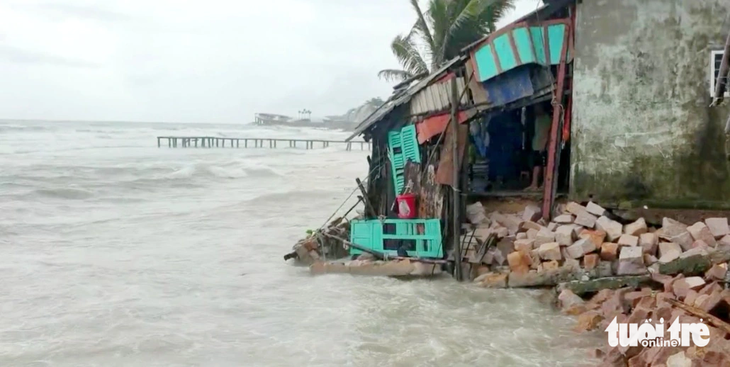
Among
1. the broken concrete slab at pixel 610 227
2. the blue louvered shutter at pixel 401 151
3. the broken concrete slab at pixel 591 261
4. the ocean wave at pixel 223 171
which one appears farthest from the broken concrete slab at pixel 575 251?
the ocean wave at pixel 223 171

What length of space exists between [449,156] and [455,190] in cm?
62

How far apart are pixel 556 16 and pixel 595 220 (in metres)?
3.28

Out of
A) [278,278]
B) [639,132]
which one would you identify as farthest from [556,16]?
[278,278]

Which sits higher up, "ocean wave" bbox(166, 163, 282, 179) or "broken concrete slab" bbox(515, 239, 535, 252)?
"ocean wave" bbox(166, 163, 282, 179)

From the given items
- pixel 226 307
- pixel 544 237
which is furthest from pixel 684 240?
pixel 226 307

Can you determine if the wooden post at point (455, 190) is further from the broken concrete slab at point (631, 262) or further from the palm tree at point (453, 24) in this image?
the palm tree at point (453, 24)

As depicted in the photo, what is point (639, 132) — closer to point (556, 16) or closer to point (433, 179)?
point (556, 16)

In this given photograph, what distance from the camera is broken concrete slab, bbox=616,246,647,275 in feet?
28.6

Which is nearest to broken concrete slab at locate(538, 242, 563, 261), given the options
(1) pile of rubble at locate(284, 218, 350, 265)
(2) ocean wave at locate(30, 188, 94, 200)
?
(1) pile of rubble at locate(284, 218, 350, 265)

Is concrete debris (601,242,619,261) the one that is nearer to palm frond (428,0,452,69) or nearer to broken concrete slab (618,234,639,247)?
broken concrete slab (618,234,639,247)

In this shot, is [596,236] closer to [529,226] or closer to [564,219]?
[564,219]

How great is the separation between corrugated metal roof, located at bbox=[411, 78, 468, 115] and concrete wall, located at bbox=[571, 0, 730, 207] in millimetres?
1933

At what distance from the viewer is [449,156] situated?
10867 millimetres

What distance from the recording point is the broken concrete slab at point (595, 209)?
9.59 metres
